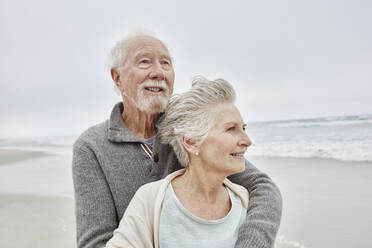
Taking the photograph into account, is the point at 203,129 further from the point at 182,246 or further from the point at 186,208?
the point at 182,246

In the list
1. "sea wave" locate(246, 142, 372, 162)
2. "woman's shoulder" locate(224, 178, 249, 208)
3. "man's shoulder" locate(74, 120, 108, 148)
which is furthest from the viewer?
"sea wave" locate(246, 142, 372, 162)

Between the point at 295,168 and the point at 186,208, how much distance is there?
7369mm

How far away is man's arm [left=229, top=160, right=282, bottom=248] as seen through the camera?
1394 millimetres

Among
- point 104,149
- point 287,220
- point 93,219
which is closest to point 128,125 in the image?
point 104,149

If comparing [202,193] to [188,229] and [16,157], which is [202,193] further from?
[16,157]

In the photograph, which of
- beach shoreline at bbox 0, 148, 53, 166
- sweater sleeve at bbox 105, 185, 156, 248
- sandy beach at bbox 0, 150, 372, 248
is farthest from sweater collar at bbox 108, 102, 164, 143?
beach shoreline at bbox 0, 148, 53, 166

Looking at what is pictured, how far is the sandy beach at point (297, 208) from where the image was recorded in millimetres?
4223

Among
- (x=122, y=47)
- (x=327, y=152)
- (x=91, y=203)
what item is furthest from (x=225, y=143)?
(x=327, y=152)

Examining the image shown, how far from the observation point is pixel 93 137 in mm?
1867

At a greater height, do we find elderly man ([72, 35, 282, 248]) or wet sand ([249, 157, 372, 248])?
elderly man ([72, 35, 282, 248])

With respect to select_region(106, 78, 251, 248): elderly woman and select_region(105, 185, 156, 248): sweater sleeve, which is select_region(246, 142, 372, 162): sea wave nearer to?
select_region(106, 78, 251, 248): elderly woman

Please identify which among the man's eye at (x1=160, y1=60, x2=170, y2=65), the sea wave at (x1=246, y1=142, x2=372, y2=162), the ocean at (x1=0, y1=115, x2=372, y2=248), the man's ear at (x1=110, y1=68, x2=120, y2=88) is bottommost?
the sea wave at (x1=246, y1=142, x2=372, y2=162)

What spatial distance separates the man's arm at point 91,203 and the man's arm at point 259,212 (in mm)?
686

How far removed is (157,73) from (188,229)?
90 centimetres
